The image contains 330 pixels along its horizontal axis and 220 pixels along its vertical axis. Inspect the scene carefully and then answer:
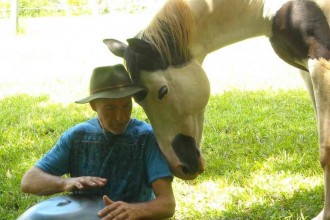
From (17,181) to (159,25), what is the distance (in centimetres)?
159

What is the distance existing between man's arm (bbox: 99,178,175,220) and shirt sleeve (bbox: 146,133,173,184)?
2 centimetres

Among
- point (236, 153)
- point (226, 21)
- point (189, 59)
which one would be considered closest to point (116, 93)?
point (189, 59)

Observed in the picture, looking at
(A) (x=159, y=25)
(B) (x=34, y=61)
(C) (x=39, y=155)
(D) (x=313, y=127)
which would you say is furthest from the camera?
(B) (x=34, y=61)

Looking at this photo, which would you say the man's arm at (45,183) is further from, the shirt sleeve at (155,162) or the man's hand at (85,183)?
the shirt sleeve at (155,162)

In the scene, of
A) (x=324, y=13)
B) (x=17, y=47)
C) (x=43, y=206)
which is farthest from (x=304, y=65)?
(x=17, y=47)

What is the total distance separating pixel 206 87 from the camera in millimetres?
2465

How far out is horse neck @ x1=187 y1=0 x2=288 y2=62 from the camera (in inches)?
101

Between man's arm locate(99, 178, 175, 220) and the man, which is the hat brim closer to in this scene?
the man

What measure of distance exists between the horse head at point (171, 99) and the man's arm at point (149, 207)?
146 millimetres

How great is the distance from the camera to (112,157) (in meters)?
2.29

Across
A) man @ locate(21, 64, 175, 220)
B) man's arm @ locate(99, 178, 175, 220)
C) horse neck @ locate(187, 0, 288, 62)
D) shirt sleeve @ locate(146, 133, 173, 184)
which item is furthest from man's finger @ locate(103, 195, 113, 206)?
horse neck @ locate(187, 0, 288, 62)

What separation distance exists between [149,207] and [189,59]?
0.74 m

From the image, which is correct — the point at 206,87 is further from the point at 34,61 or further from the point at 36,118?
the point at 34,61

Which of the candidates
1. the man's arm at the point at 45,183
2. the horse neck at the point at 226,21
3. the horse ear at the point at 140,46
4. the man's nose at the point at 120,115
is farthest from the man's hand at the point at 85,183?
the horse neck at the point at 226,21
